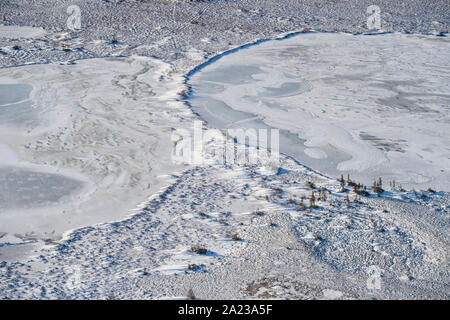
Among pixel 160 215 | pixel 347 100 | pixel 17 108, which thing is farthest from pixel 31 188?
pixel 347 100

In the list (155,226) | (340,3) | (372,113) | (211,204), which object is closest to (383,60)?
(372,113)

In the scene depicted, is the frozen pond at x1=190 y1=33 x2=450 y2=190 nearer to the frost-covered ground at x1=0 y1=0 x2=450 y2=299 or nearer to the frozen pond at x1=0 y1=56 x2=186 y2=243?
the frost-covered ground at x1=0 y1=0 x2=450 y2=299

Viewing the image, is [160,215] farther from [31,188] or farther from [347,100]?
[347,100]

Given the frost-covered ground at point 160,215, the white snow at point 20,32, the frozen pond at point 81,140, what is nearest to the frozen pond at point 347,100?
the frost-covered ground at point 160,215

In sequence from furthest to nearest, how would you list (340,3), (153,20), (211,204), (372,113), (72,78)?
(340,3), (153,20), (72,78), (372,113), (211,204)

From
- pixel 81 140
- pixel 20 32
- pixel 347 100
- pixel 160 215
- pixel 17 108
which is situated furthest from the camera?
pixel 20 32

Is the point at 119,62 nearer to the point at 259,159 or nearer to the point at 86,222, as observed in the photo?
the point at 259,159
